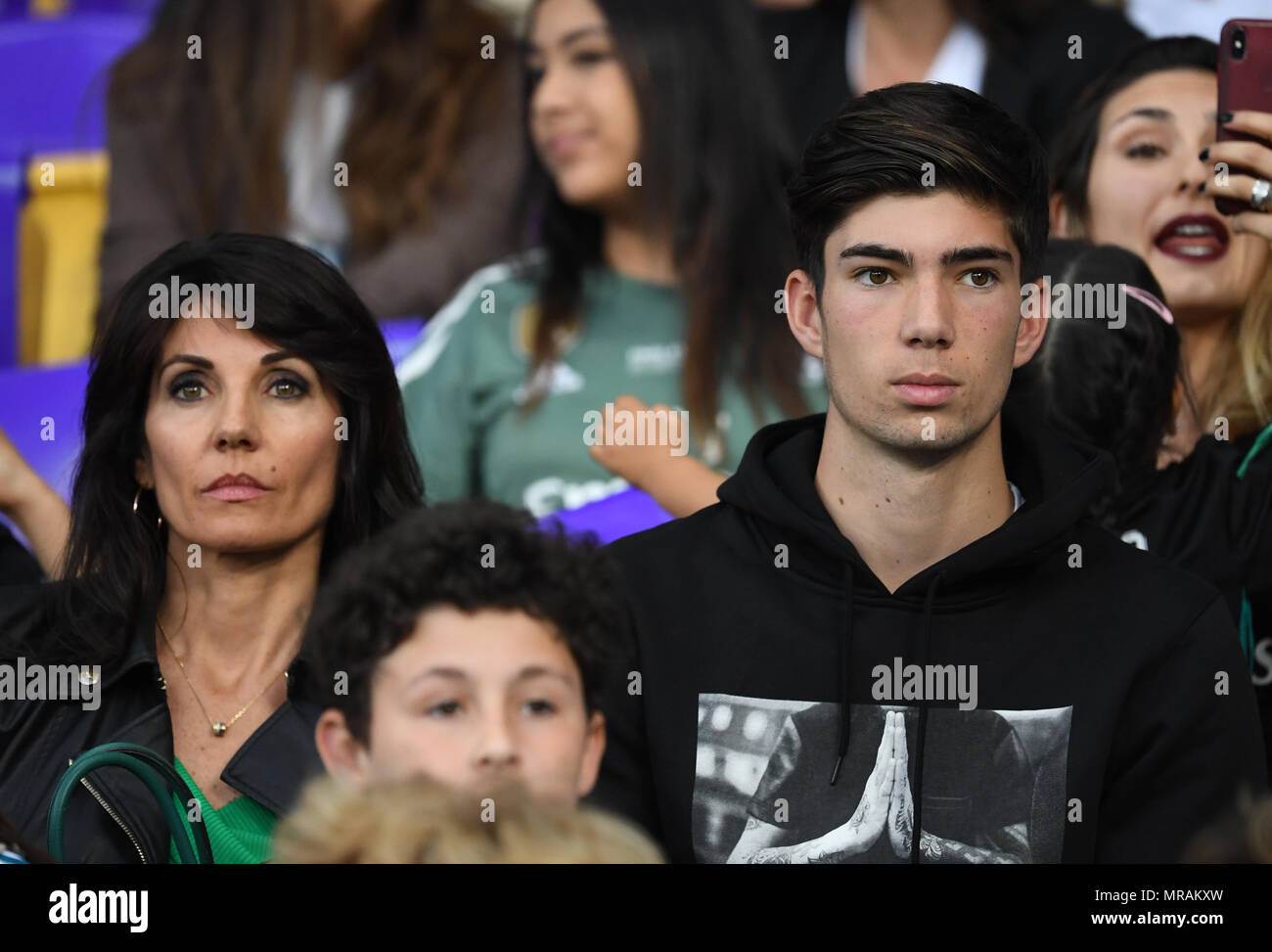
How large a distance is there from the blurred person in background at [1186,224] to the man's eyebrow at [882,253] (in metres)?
0.92

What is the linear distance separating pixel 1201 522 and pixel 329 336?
4.08 ft

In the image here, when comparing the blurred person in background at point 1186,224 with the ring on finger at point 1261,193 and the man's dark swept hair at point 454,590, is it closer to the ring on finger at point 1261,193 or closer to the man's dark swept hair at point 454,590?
the ring on finger at point 1261,193

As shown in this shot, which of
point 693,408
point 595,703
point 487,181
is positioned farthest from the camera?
point 487,181

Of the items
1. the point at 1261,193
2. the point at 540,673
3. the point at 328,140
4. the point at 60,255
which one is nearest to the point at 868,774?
the point at 540,673

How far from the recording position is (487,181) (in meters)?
3.98

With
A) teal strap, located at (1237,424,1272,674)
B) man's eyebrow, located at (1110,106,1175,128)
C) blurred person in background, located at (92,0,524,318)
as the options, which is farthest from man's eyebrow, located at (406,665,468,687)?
blurred person in background, located at (92,0,524,318)

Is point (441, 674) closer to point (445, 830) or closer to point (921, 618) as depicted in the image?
point (445, 830)
